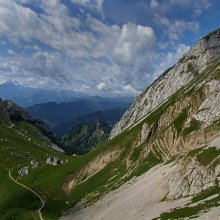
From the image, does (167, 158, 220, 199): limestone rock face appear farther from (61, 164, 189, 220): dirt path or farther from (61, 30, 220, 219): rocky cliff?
(61, 164, 189, 220): dirt path

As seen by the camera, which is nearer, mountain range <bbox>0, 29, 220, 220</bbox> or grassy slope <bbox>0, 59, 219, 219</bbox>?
mountain range <bbox>0, 29, 220, 220</bbox>

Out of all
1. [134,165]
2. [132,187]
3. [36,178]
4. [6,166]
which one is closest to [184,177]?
[132,187]

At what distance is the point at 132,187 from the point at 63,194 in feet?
124

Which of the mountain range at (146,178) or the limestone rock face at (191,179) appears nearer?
the limestone rock face at (191,179)

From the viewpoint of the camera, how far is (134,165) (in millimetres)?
110125

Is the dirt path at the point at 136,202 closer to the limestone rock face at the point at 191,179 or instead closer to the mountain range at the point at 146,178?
the mountain range at the point at 146,178

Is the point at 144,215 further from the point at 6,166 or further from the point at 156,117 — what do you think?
the point at 6,166

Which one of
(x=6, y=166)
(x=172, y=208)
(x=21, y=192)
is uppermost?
(x=6, y=166)

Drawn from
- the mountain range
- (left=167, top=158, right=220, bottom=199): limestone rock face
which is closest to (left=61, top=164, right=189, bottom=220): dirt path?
the mountain range

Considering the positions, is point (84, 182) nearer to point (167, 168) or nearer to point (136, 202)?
point (167, 168)

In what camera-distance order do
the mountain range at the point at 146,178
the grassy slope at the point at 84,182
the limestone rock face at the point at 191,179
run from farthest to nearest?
the grassy slope at the point at 84,182 → the mountain range at the point at 146,178 → the limestone rock face at the point at 191,179

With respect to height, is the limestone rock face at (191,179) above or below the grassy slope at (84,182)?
below

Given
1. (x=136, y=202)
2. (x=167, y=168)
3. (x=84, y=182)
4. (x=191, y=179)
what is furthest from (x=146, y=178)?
(x=84, y=182)

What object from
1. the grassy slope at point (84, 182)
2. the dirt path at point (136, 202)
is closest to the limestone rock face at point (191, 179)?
the dirt path at point (136, 202)
